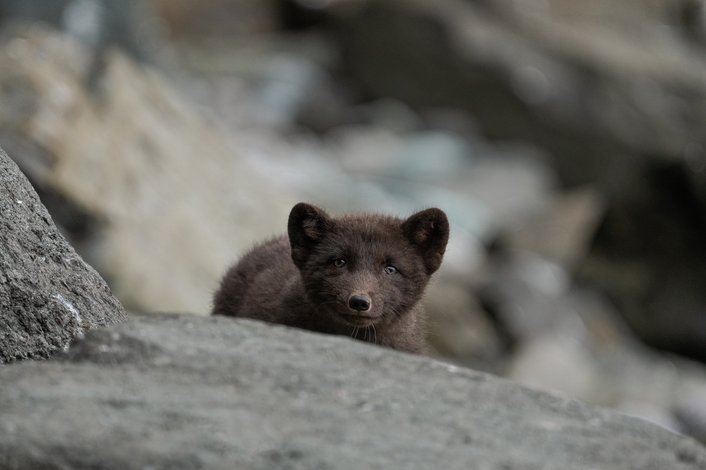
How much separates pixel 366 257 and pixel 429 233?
1.61 ft

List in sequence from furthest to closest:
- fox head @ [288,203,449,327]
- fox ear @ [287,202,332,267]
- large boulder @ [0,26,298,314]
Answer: large boulder @ [0,26,298,314]
fox ear @ [287,202,332,267]
fox head @ [288,203,449,327]

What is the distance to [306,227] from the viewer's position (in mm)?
9016

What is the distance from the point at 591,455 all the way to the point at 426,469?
0.79 m

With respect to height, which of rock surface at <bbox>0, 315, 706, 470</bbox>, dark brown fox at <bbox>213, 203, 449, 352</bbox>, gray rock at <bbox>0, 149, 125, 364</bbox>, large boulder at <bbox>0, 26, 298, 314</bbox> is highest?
large boulder at <bbox>0, 26, 298, 314</bbox>

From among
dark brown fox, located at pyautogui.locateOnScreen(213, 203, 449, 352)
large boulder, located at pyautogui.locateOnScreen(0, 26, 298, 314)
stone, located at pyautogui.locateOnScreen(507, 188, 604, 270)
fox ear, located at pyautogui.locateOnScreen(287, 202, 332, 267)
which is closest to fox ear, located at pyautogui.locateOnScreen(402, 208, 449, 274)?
dark brown fox, located at pyautogui.locateOnScreen(213, 203, 449, 352)

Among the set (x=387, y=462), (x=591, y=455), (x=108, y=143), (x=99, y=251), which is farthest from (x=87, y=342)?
(x=108, y=143)

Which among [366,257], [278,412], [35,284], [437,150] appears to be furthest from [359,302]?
[437,150]

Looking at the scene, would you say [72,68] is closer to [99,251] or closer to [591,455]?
[99,251]

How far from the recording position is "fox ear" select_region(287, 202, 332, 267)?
29.5ft

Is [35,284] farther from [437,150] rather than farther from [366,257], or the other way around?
[437,150]

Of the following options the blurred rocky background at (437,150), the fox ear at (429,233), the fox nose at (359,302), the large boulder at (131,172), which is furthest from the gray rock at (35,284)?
the blurred rocky background at (437,150)

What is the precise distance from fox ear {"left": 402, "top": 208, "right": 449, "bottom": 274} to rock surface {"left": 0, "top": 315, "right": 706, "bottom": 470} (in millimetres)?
2352

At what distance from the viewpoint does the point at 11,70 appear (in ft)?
49.9

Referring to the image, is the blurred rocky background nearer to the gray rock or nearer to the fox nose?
the fox nose
